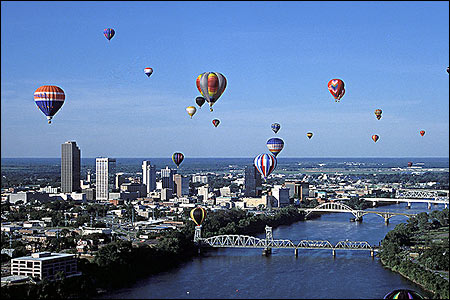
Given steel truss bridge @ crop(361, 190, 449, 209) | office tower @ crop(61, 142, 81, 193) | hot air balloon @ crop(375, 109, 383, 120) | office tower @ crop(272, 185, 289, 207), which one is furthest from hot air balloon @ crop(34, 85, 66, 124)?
office tower @ crop(61, 142, 81, 193)

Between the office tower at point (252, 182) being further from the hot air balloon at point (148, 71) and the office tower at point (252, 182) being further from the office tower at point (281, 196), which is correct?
the hot air balloon at point (148, 71)

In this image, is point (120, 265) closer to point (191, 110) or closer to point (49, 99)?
point (49, 99)

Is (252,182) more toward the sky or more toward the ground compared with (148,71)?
more toward the ground

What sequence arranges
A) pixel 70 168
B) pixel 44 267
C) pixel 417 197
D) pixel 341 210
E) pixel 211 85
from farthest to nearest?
pixel 70 168 < pixel 417 197 < pixel 341 210 < pixel 211 85 < pixel 44 267

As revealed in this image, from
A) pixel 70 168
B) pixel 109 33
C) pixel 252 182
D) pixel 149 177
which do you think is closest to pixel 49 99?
pixel 109 33

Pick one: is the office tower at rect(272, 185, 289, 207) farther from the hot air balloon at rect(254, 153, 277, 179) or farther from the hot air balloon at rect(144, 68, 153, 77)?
the hot air balloon at rect(144, 68, 153, 77)

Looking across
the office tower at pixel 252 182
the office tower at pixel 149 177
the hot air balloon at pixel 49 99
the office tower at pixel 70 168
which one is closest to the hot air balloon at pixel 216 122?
the hot air balloon at pixel 49 99

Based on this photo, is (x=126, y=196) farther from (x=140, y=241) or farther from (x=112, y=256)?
(x=112, y=256)
